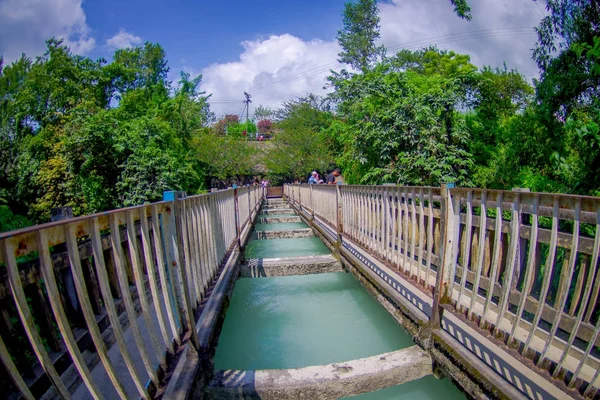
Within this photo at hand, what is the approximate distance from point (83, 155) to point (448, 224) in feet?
54.0

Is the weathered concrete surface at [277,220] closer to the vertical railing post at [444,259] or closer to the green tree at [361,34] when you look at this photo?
the vertical railing post at [444,259]

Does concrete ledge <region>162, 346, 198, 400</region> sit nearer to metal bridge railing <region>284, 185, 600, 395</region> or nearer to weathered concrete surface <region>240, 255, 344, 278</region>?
metal bridge railing <region>284, 185, 600, 395</region>

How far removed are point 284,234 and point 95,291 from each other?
5594 millimetres

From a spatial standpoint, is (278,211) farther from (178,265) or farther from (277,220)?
(178,265)

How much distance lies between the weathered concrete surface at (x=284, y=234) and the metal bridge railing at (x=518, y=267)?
4.35 metres

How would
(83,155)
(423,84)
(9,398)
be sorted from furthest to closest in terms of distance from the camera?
(83,155)
(423,84)
(9,398)

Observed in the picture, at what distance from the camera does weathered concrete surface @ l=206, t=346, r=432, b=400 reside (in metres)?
2.07

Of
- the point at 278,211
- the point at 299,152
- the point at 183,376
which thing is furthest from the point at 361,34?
the point at 183,376

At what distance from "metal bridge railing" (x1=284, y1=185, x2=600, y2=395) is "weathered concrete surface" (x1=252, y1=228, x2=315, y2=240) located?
14.3ft

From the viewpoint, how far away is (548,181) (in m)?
6.19

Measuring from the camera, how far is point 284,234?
787 centimetres

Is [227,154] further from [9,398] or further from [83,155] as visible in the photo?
[9,398]

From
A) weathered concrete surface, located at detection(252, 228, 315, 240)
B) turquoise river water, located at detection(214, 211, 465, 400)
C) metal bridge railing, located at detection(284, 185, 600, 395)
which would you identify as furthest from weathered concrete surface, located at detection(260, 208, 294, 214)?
metal bridge railing, located at detection(284, 185, 600, 395)

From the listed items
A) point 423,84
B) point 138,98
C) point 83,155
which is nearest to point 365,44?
point 138,98
